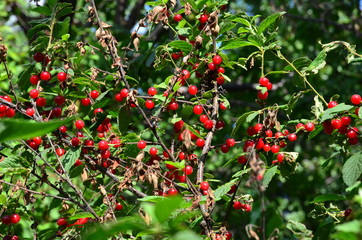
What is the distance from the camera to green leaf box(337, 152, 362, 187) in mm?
1777

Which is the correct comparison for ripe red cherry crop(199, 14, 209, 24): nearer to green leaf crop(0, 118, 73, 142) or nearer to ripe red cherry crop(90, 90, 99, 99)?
ripe red cherry crop(90, 90, 99, 99)

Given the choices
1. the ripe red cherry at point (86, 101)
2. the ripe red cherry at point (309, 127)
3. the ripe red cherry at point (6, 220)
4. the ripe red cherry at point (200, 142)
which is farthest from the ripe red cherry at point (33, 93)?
the ripe red cherry at point (309, 127)

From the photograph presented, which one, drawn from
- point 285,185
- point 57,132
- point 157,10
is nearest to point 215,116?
point 157,10

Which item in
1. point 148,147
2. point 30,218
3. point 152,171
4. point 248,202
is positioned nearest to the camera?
point 152,171

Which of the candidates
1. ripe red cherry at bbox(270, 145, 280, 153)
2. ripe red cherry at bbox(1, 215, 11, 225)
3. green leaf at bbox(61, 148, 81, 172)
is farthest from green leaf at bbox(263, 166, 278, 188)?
ripe red cherry at bbox(1, 215, 11, 225)

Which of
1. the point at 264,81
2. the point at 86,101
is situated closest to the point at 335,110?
the point at 264,81

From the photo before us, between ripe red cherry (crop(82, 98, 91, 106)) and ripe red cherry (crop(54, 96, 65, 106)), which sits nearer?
ripe red cherry (crop(54, 96, 65, 106))

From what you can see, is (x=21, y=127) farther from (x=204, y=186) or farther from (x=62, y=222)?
(x=62, y=222)

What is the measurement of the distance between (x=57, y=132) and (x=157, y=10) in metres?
0.74

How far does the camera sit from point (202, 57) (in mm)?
2275

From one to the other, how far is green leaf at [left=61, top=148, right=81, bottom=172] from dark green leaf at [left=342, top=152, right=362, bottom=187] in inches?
44.6

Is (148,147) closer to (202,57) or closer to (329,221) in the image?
(202,57)

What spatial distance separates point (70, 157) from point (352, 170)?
46.9 inches

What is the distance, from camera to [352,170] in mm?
1818
